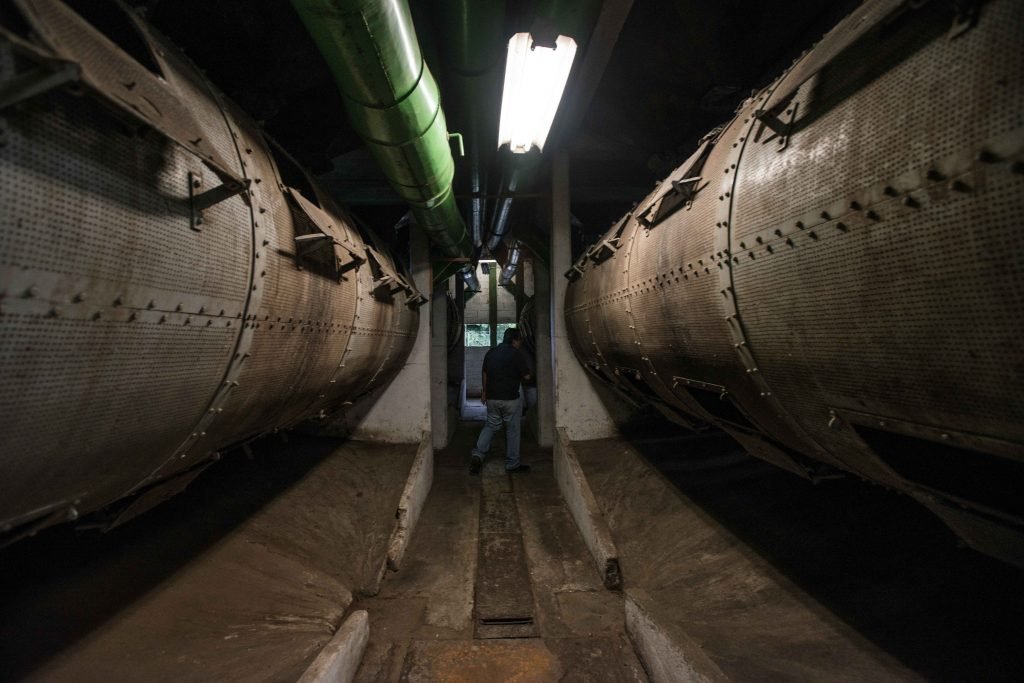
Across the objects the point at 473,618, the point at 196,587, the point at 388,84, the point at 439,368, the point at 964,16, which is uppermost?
the point at 388,84

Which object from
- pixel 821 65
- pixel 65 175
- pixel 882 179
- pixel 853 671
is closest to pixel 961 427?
pixel 882 179

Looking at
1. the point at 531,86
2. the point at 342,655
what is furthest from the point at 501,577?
the point at 531,86

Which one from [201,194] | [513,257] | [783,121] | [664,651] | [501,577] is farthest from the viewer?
[513,257]

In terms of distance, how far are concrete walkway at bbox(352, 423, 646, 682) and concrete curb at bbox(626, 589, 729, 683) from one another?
0.14 metres

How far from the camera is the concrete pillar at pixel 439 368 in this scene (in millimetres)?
8273

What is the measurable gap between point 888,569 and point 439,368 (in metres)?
7.12

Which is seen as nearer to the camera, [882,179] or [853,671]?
[882,179]

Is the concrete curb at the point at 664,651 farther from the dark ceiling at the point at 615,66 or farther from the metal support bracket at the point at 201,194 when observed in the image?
the dark ceiling at the point at 615,66

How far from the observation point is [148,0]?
278 cm

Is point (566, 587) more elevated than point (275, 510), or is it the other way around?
point (275, 510)

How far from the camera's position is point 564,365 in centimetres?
675

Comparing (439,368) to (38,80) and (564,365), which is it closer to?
(564,365)

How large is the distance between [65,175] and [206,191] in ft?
1.92

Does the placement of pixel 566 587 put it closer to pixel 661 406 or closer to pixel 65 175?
pixel 661 406
